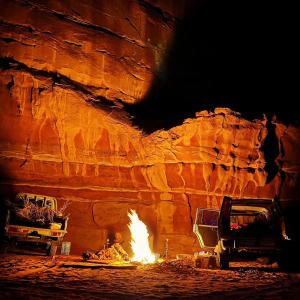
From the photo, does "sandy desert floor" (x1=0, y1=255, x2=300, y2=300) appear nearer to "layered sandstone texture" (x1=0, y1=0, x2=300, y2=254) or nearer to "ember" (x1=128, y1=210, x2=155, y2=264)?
"ember" (x1=128, y1=210, x2=155, y2=264)

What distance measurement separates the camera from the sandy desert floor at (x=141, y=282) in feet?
20.7

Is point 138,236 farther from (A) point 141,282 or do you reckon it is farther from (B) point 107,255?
(A) point 141,282

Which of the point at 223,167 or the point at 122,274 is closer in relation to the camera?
the point at 122,274

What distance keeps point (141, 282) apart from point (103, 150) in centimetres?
789

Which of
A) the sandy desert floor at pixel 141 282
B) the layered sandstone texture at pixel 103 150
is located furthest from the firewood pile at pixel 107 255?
the layered sandstone texture at pixel 103 150

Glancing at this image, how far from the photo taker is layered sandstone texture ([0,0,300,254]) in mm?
14125

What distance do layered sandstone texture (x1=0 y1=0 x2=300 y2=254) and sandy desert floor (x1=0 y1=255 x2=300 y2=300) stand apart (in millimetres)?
4459

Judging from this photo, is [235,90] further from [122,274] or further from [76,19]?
[122,274]

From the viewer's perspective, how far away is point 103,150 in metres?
14.9

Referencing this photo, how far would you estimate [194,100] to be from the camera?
1814cm

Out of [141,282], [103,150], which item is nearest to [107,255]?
[141,282]

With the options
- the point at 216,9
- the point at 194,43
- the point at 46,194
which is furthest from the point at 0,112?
the point at 216,9

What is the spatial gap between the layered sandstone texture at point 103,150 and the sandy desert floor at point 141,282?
446 cm

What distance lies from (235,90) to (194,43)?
352cm
